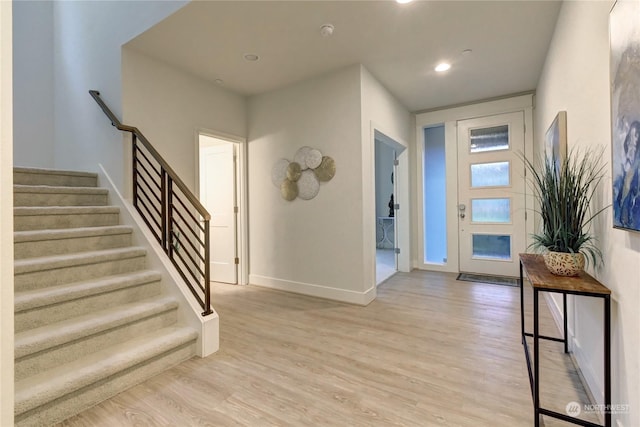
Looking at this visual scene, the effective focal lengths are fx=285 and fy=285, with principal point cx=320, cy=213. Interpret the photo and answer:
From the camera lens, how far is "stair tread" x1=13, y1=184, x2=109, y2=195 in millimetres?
2422

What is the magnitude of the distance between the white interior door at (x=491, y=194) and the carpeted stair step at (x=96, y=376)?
401 centimetres

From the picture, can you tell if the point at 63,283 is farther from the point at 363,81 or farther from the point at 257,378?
the point at 363,81

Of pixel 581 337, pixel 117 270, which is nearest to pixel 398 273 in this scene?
pixel 581 337

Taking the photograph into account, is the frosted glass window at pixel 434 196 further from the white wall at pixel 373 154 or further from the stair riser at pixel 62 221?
the stair riser at pixel 62 221

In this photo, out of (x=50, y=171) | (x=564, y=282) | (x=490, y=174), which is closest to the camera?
(x=564, y=282)

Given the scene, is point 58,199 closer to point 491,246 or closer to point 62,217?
point 62,217

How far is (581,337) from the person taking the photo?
6.15 feet

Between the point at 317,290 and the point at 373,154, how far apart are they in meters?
1.76

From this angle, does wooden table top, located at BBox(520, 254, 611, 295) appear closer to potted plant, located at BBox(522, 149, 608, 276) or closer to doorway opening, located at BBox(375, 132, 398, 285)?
potted plant, located at BBox(522, 149, 608, 276)

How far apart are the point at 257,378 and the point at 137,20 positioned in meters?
3.25

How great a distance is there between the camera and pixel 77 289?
6.22 ft

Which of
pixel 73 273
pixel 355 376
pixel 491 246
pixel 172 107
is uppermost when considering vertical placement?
pixel 172 107

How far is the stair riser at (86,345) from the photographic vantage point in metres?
1.54

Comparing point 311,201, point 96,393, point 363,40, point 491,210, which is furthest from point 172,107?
point 491,210
